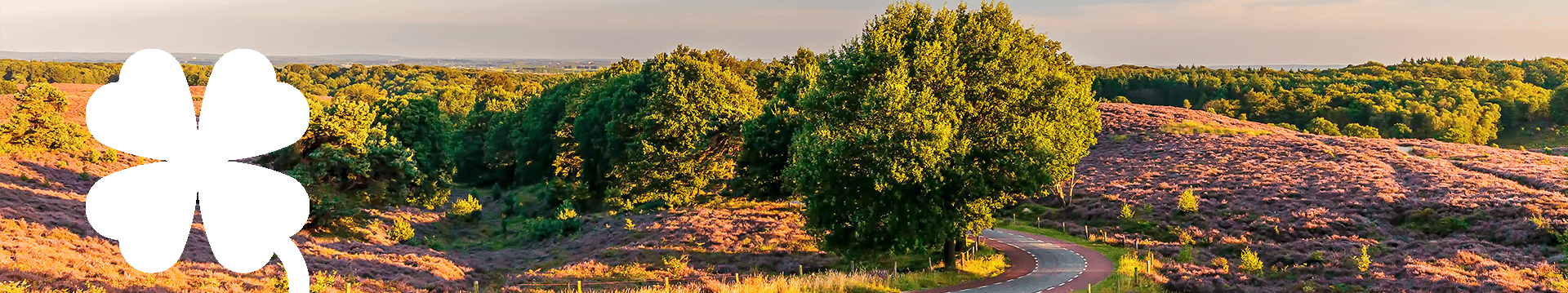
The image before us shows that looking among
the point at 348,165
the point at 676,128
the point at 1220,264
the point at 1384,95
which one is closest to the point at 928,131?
the point at 1220,264

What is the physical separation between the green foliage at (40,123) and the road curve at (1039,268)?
50959 millimetres

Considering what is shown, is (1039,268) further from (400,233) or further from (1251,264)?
(400,233)

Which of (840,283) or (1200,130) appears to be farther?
(1200,130)

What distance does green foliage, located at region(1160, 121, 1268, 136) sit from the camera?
75.1 meters

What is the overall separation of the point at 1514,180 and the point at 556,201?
62.5 metres

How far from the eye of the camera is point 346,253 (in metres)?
34.2

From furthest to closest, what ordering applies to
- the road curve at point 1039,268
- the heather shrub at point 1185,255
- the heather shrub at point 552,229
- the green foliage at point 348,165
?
the heather shrub at point 552,229
the green foliage at point 348,165
the heather shrub at point 1185,255
the road curve at point 1039,268

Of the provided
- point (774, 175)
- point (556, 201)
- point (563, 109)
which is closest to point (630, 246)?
point (774, 175)

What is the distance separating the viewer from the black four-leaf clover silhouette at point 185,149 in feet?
6.00

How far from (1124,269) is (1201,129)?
2123 inches

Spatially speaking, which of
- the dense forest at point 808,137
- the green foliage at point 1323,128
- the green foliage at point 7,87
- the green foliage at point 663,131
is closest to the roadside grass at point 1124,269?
the dense forest at point 808,137

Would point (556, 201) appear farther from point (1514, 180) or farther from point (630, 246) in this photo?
point (1514, 180)

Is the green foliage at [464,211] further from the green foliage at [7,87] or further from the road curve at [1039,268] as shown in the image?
the green foliage at [7,87]

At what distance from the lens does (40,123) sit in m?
46.9
